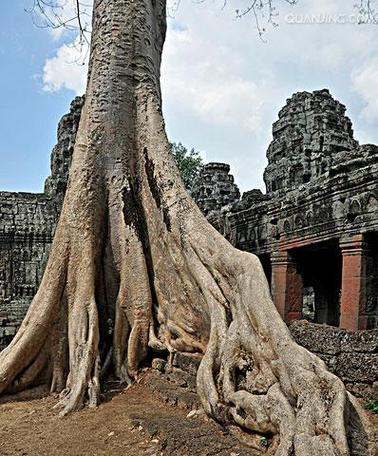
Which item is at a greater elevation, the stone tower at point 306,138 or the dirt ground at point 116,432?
the stone tower at point 306,138

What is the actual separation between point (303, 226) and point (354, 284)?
1.21 meters

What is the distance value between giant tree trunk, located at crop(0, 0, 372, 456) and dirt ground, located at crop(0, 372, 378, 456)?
16 cm

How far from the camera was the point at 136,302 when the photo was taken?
168 inches

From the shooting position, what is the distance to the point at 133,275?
171 inches

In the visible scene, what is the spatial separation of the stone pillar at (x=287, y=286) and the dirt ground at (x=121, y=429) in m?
3.47

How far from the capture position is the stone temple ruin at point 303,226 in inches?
200

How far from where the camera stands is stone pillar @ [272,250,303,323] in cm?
699

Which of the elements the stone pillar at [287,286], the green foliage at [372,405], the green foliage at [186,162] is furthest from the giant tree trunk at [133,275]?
the green foliage at [186,162]

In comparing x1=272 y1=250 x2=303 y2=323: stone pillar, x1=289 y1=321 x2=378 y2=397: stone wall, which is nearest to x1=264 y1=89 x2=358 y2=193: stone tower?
x1=272 y1=250 x2=303 y2=323: stone pillar

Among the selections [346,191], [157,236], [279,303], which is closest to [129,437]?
[157,236]

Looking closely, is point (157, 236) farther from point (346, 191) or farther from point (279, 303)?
point (279, 303)

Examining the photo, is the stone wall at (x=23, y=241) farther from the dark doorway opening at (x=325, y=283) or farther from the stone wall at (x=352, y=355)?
the stone wall at (x=352, y=355)

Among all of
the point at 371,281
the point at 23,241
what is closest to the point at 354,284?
the point at 371,281

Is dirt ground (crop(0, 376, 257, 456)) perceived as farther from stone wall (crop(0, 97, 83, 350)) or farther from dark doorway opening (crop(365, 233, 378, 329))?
stone wall (crop(0, 97, 83, 350))
